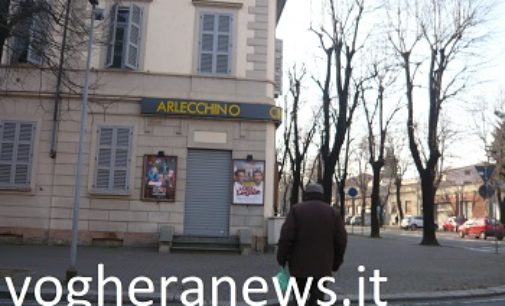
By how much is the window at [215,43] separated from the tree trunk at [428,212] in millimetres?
13788

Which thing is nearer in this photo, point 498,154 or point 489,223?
point 489,223

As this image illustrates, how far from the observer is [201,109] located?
740 inches

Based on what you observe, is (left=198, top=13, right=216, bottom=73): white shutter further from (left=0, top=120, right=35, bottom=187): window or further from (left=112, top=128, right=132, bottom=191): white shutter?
(left=0, top=120, right=35, bottom=187): window

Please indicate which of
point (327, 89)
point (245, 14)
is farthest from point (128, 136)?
point (327, 89)

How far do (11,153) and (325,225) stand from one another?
1502 centimetres

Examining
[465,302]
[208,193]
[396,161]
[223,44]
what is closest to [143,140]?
[208,193]

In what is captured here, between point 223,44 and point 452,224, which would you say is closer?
point 223,44

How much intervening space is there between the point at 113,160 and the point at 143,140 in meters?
1.14

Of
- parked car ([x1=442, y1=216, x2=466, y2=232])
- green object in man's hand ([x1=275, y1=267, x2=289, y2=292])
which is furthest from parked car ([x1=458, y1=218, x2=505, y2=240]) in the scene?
green object in man's hand ([x1=275, y1=267, x2=289, y2=292])

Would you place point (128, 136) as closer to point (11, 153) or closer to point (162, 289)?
point (11, 153)

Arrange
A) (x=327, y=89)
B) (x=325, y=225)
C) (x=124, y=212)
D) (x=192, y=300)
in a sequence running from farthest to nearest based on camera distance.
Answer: (x=327, y=89), (x=124, y=212), (x=192, y=300), (x=325, y=225)

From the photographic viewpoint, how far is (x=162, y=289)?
10047 mm

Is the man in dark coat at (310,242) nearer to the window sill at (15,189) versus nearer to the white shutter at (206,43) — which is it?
the white shutter at (206,43)

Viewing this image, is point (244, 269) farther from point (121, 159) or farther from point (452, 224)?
point (452, 224)
